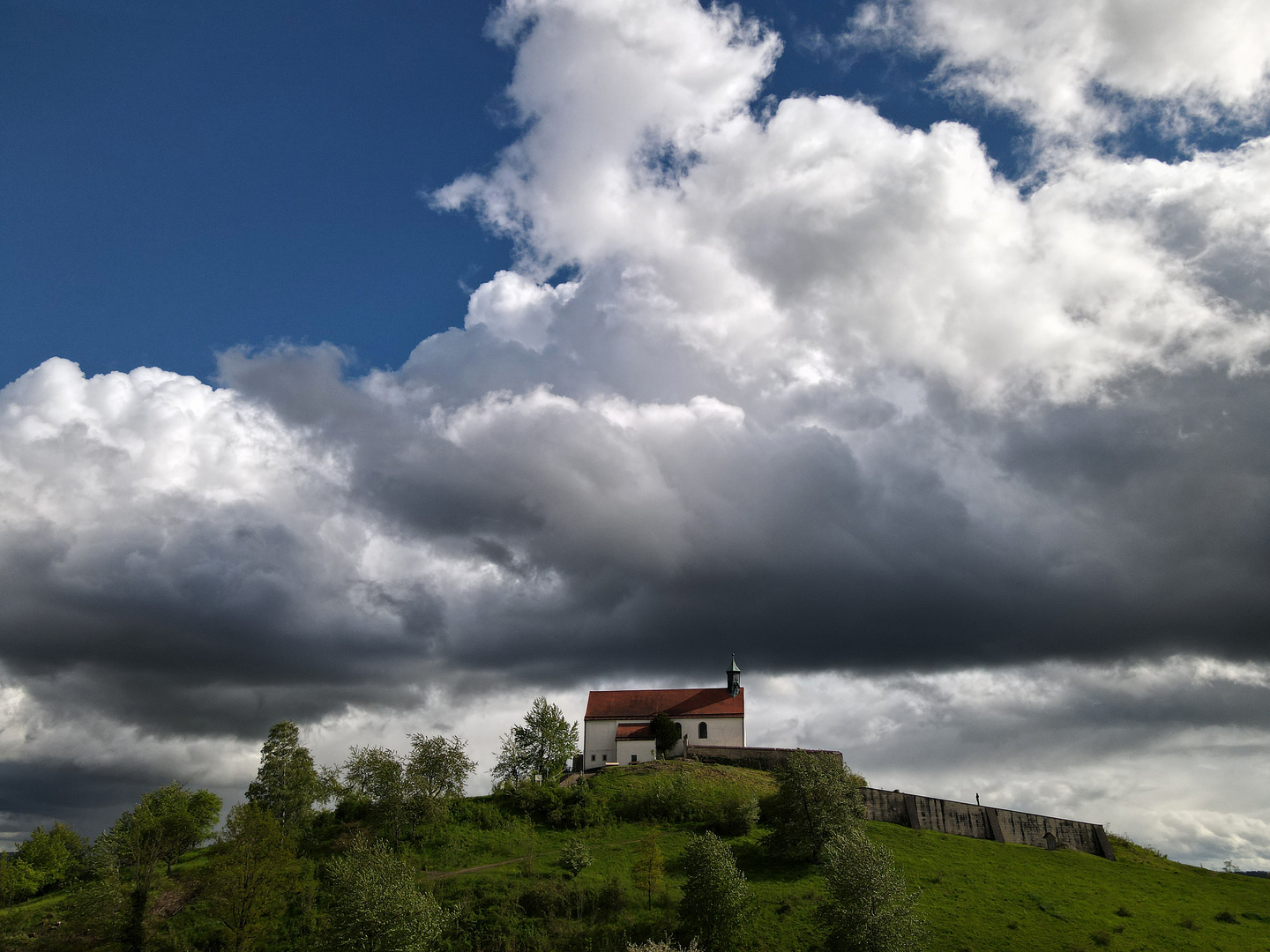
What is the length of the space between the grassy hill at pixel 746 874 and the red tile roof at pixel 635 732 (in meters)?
21.3

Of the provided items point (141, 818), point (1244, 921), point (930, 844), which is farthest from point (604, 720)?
point (1244, 921)

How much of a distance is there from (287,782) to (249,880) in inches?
945

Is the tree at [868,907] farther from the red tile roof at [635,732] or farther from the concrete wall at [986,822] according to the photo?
the red tile roof at [635,732]

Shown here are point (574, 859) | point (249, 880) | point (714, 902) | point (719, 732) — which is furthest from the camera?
point (719, 732)

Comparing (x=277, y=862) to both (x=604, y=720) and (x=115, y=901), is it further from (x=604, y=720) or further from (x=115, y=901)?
(x=604, y=720)

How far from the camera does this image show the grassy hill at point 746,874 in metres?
68.9

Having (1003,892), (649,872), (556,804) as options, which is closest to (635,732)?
(556,804)

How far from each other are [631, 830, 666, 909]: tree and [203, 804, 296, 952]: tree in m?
30.4

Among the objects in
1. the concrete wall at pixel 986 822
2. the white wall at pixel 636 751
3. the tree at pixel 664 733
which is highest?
the tree at pixel 664 733

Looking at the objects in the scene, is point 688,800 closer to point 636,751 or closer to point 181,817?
point 636,751

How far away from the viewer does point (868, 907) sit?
65.0m

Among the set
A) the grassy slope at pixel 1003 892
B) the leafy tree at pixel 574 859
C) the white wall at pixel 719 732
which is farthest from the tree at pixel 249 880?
the white wall at pixel 719 732

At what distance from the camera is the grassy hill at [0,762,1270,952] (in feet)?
226

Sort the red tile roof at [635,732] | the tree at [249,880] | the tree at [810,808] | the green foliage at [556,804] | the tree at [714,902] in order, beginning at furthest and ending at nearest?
the red tile roof at [635,732]
the green foliage at [556,804]
the tree at [810,808]
the tree at [249,880]
the tree at [714,902]
